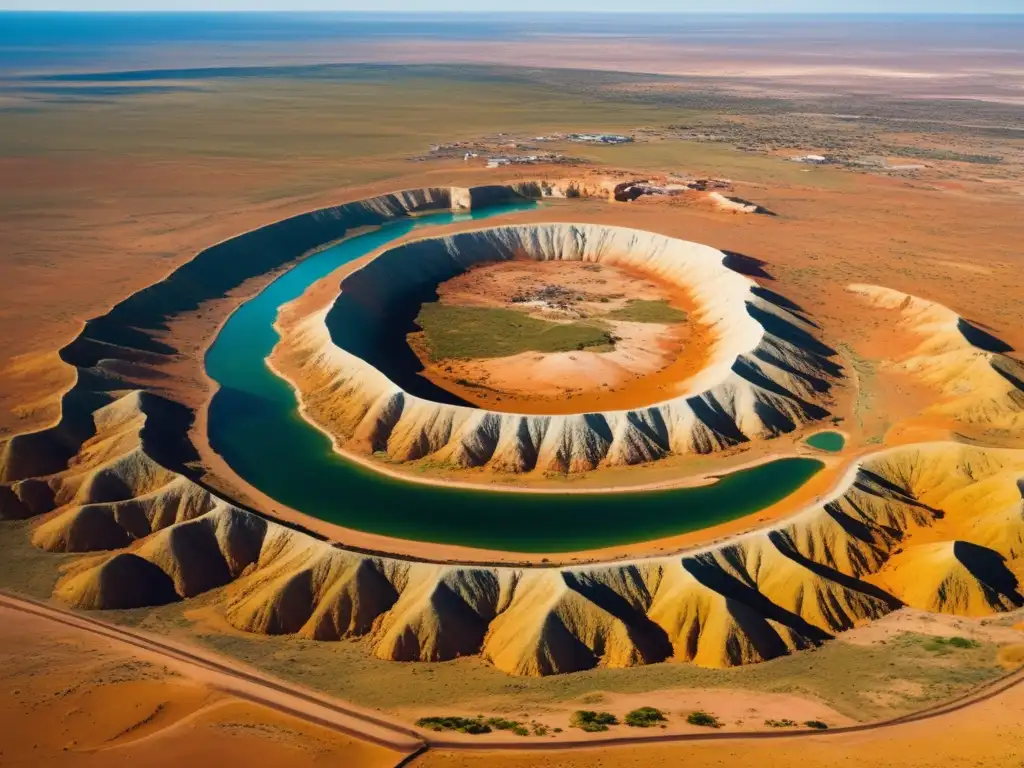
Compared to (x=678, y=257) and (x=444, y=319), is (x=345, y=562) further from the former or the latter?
(x=678, y=257)

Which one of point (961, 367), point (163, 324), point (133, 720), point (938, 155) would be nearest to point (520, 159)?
point (938, 155)

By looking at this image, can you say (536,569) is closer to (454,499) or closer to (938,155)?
(454,499)

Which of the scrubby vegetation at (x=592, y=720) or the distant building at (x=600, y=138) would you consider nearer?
the scrubby vegetation at (x=592, y=720)

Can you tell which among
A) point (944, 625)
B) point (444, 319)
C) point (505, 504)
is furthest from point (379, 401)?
point (944, 625)

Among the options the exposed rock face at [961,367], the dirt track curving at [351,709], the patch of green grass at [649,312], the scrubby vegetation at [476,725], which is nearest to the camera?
the dirt track curving at [351,709]

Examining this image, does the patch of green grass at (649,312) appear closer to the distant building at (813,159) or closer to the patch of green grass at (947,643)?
the patch of green grass at (947,643)

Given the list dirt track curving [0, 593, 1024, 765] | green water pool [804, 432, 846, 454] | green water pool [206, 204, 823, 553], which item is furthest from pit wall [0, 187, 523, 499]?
green water pool [804, 432, 846, 454]

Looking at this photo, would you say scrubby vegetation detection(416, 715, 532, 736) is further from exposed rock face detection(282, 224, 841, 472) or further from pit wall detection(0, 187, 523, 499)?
pit wall detection(0, 187, 523, 499)

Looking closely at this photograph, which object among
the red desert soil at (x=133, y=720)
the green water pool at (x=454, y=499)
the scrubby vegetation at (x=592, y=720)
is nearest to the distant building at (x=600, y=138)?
the green water pool at (x=454, y=499)
